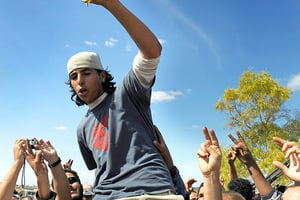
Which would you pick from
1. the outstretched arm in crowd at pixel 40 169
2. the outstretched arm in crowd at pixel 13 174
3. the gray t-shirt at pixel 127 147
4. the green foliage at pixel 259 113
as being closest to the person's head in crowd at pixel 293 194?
the gray t-shirt at pixel 127 147

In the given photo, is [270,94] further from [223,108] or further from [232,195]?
[232,195]

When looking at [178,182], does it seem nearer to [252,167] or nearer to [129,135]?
[129,135]

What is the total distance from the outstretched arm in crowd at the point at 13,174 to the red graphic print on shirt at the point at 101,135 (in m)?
0.94

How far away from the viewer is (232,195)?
3428 millimetres

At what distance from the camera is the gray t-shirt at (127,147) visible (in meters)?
2.24

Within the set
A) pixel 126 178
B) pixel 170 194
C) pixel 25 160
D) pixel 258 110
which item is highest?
pixel 258 110

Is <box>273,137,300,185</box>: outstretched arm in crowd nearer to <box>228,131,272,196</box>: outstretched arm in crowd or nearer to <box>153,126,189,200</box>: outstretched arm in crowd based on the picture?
<box>153,126,189,200</box>: outstretched arm in crowd

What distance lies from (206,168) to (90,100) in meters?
0.94

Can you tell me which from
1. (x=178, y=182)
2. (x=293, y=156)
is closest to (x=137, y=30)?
(x=293, y=156)

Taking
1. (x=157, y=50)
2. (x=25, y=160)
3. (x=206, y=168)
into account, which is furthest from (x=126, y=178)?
(x=25, y=160)

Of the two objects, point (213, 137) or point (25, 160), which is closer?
point (213, 137)

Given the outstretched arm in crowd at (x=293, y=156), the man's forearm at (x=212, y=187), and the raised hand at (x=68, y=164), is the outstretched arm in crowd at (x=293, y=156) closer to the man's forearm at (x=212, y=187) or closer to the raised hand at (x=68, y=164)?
the man's forearm at (x=212, y=187)

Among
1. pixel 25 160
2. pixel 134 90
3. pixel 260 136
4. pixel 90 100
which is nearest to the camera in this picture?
pixel 134 90

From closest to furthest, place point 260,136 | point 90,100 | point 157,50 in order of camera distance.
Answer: point 157,50 → point 90,100 → point 260,136
